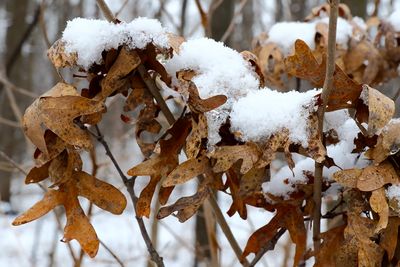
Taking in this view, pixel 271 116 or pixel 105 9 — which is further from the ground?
pixel 105 9

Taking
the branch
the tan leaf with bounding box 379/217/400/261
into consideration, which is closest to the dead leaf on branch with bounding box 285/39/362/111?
the branch

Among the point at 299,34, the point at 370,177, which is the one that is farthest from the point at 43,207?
the point at 299,34

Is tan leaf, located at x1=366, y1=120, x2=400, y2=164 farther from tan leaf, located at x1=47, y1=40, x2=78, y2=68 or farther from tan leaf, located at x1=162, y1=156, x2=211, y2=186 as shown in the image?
tan leaf, located at x1=47, y1=40, x2=78, y2=68

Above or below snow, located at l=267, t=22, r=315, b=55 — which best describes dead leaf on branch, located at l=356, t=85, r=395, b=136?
above

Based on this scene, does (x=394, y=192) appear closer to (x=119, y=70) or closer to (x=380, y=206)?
(x=380, y=206)

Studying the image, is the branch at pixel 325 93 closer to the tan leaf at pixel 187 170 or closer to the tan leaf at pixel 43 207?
the tan leaf at pixel 187 170

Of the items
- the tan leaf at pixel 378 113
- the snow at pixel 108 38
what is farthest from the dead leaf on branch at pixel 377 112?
the snow at pixel 108 38
